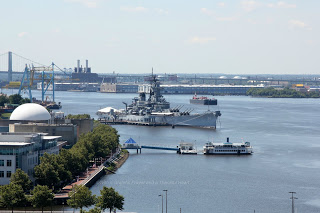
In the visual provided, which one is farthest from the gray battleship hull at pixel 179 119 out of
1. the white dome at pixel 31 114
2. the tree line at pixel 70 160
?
the white dome at pixel 31 114

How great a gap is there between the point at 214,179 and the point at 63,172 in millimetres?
11151

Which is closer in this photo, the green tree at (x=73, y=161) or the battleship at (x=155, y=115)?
the green tree at (x=73, y=161)

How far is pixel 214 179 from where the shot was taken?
48625mm

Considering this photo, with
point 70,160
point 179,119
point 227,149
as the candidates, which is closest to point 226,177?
point 70,160

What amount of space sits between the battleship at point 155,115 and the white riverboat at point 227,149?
97.0ft

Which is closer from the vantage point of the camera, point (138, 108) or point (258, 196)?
point (258, 196)

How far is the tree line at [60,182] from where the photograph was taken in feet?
117

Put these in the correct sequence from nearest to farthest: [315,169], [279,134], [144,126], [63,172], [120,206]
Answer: [120,206], [63,172], [315,169], [279,134], [144,126]

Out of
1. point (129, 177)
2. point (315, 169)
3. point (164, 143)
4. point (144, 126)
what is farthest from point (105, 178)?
point (144, 126)

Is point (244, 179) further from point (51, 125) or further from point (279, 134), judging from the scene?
point (279, 134)

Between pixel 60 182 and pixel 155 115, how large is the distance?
5692cm

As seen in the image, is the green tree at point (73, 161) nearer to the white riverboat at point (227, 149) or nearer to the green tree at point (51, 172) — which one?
the green tree at point (51, 172)

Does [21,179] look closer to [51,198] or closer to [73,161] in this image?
[51,198]

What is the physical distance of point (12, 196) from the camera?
117 feet
